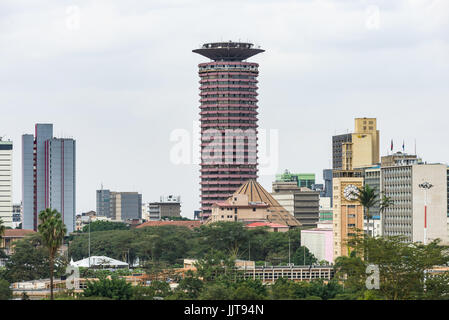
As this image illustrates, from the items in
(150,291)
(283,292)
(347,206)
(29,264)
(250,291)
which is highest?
(347,206)

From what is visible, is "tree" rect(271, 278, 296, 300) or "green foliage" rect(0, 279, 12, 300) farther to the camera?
"green foliage" rect(0, 279, 12, 300)

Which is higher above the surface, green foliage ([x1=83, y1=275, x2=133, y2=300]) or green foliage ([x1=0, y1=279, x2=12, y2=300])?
green foliage ([x1=83, y1=275, x2=133, y2=300])

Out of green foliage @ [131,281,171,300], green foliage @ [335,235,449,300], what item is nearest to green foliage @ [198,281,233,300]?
green foliage @ [131,281,171,300]

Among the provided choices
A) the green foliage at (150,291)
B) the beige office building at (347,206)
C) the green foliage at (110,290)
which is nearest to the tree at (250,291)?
the green foliage at (150,291)

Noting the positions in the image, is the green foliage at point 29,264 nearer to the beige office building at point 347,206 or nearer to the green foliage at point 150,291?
the green foliage at point 150,291

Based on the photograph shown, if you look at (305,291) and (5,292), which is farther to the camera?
(5,292)

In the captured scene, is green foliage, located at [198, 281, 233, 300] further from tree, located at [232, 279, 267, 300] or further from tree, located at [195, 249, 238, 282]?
tree, located at [195, 249, 238, 282]

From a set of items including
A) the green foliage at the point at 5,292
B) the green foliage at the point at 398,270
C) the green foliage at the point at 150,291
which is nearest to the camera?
the green foliage at the point at 398,270

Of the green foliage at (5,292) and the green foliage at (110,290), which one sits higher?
the green foliage at (110,290)

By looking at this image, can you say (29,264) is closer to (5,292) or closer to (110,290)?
(5,292)

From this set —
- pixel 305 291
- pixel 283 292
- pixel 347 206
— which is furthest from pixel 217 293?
pixel 347 206

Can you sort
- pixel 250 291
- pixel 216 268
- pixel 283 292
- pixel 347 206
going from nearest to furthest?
pixel 250 291, pixel 283 292, pixel 216 268, pixel 347 206
